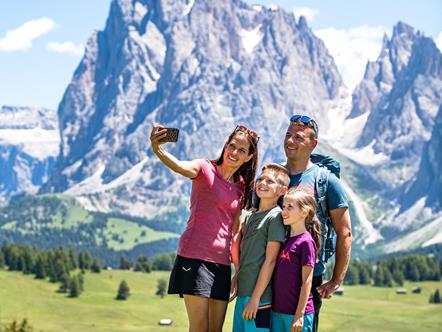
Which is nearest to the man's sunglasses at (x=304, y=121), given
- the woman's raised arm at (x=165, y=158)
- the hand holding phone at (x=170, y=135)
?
the woman's raised arm at (x=165, y=158)

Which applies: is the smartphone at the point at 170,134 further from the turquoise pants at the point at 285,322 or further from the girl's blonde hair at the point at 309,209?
the turquoise pants at the point at 285,322

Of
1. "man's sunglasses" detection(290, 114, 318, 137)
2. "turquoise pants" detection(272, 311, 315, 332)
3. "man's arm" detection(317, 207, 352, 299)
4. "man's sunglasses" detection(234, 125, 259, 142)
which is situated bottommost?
"turquoise pants" detection(272, 311, 315, 332)

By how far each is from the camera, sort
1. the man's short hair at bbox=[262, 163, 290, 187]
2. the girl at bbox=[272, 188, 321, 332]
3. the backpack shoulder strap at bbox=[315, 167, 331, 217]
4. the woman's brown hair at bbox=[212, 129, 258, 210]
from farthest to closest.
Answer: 1. the woman's brown hair at bbox=[212, 129, 258, 210]
2. the backpack shoulder strap at bbox=[315, 167, 331, 217]
3. the man's short hair at bbox=[262, 163, 290, 187]
4. the girl at bbox=[272, 188, 321, 332]

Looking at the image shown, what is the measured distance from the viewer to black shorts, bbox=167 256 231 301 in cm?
1697

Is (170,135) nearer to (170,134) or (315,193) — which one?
(170,134)

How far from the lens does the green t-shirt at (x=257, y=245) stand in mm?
16438

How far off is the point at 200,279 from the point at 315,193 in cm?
292

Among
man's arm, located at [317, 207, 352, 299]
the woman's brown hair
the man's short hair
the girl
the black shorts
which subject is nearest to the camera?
the girl

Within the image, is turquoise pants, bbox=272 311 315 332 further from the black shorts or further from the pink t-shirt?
the pink t-shirt

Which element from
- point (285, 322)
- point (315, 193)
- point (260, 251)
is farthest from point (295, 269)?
point (315, 193)

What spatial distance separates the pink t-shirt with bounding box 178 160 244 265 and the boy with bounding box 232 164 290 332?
340 millimetres

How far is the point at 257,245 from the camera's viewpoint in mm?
16656

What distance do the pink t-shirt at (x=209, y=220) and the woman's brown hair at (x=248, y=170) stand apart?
334 mm

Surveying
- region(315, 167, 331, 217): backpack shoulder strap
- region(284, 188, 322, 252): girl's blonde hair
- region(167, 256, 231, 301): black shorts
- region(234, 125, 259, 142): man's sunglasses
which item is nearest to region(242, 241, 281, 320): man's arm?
region(284, 188, 322, 252): girl's blonde hair
